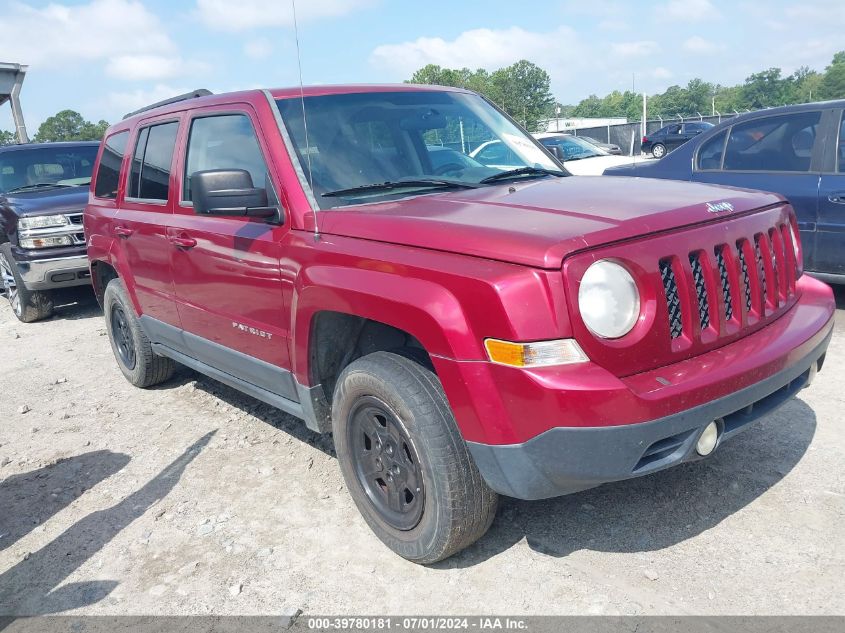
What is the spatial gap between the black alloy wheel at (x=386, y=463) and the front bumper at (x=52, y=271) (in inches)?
234

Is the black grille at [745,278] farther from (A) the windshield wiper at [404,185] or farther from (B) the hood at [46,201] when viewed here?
(B) the hood at [46,201]

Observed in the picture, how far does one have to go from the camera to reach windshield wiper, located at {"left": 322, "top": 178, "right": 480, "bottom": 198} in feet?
10.5

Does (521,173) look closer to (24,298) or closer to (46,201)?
(46,201)

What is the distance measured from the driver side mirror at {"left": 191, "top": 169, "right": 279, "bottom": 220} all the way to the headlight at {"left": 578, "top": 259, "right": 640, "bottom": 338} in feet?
5.18

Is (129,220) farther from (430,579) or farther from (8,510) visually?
(430,579)

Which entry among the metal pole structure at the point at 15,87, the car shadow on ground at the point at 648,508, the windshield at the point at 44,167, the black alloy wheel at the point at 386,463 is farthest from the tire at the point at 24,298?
the metal pole structure at the point at 15,87

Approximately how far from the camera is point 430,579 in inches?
110

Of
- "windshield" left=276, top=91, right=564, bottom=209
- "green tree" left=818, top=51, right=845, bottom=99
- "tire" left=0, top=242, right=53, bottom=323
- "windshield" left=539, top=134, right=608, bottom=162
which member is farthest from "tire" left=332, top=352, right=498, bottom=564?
"green tree" left=818, top=51, right=845, bottom=99

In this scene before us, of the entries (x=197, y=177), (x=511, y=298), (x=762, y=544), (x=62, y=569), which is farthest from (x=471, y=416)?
(x=62, y=569)

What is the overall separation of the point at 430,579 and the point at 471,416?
821 mm

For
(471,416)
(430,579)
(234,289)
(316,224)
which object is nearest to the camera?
(471,416)

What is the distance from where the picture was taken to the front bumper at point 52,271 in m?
7.72

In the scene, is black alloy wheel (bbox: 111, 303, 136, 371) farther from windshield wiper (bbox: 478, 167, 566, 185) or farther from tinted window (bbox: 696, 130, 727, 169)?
tinted window (bbox: 696, 130, 727, 169)

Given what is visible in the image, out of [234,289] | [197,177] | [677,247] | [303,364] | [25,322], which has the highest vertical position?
[197,177]
